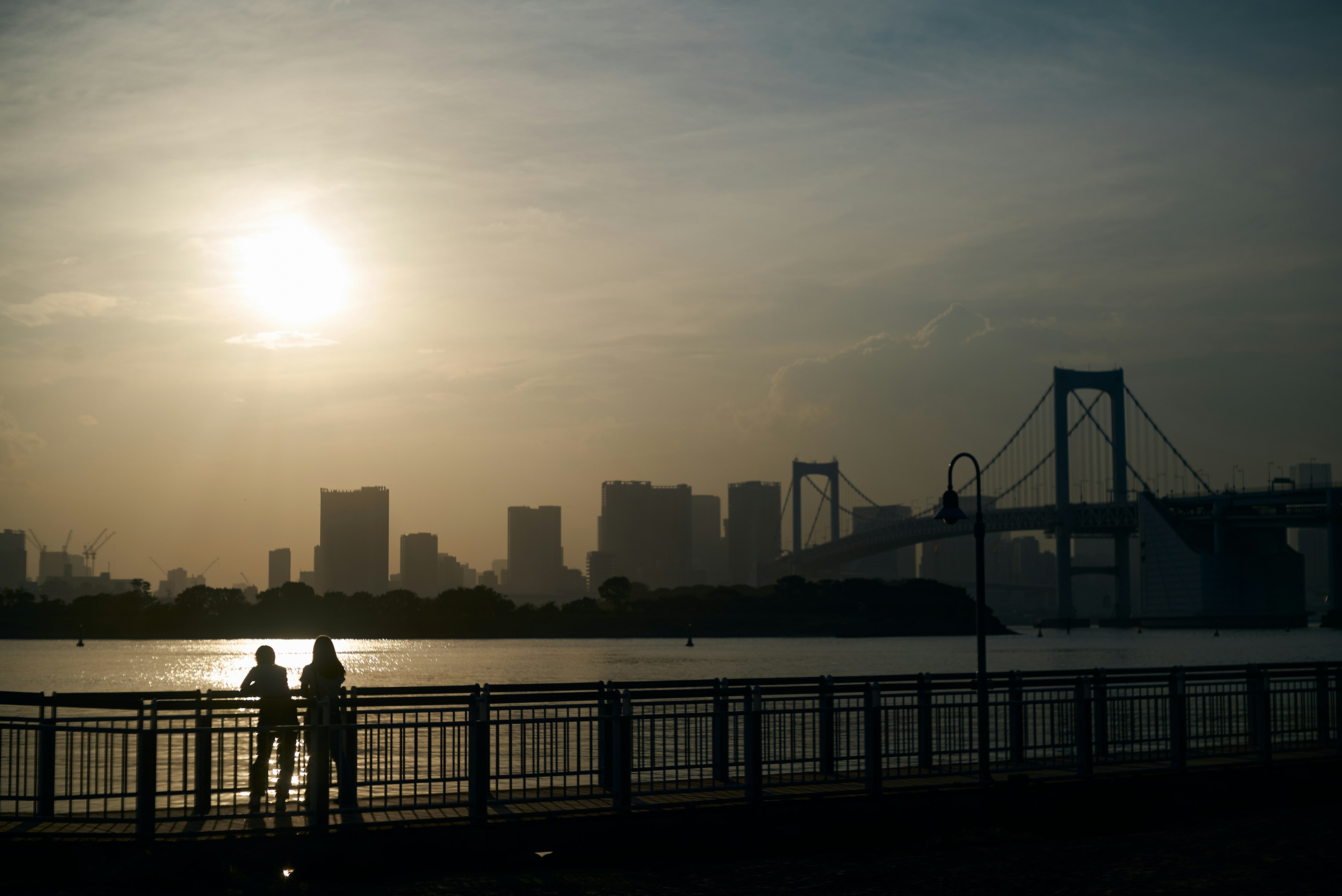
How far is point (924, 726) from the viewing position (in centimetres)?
1510

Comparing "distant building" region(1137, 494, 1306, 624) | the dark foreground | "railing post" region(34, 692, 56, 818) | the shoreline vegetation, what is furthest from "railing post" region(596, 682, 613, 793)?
the shoreline vegetation

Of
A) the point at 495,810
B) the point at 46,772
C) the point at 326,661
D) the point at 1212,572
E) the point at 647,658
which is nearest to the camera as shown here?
the point at 46,772

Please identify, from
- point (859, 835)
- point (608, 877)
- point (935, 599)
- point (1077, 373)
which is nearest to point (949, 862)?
point (859, 835)

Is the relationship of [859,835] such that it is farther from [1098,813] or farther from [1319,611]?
[1319,611]

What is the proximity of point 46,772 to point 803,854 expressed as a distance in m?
7.02

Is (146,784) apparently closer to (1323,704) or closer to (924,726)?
(924,726)

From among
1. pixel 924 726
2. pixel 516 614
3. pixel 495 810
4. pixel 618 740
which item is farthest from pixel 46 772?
pixel 516 614

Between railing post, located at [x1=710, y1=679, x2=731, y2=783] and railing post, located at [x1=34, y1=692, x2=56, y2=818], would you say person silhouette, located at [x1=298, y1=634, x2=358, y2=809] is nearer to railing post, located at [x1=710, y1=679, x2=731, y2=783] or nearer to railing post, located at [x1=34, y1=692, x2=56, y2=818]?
railing post, located at [x1=34, y1=692, x2=56, y2=818]

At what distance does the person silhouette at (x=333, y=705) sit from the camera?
11633 millimetres

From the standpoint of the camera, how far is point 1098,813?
1438 cm

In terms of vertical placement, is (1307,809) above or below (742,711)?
below

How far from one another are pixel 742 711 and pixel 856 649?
109337mm

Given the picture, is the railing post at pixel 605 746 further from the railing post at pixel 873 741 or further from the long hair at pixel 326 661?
the long hair at pixel 326 661

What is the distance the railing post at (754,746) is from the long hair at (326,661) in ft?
14.8
